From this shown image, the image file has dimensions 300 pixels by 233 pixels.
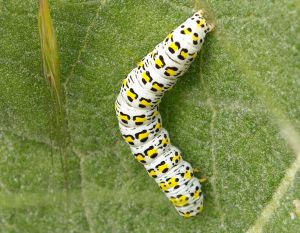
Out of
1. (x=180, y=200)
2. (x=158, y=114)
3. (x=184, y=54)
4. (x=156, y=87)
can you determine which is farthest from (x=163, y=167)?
(x=184, y=54)

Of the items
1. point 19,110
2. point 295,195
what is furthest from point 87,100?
point 295,195

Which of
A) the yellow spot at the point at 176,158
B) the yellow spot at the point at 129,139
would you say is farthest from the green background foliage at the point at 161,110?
the yellow spot at the point at 129,139

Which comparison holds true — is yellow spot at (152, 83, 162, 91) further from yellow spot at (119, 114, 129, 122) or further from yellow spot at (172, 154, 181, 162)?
yellow spot at (172, 154, 181, 162)

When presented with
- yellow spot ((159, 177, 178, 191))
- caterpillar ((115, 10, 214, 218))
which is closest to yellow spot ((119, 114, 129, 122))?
caterpillar ((115, 10, 214, 218))

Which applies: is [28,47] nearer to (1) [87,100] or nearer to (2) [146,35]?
(1) [87,100]

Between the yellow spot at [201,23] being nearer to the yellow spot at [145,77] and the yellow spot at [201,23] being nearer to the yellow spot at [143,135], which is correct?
the yellow spot at [145,77]
